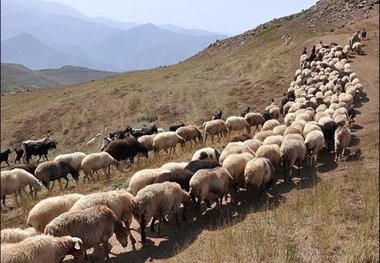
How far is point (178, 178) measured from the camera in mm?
11141

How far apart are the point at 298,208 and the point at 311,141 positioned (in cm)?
458

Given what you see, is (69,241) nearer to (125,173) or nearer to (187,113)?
(125,173)

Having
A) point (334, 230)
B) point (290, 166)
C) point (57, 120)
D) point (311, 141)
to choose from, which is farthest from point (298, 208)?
point (57, 120)

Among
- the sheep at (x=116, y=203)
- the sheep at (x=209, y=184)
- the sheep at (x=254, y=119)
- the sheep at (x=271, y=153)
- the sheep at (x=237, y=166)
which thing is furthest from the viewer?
the sheep at (x=254, y=119)

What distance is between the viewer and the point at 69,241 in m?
7.86

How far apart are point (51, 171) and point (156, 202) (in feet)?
25.1

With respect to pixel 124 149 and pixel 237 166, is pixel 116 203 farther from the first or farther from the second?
pixel 124 149

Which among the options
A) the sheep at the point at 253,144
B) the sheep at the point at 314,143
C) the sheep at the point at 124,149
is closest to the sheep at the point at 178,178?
the sheep at the point at 253,144

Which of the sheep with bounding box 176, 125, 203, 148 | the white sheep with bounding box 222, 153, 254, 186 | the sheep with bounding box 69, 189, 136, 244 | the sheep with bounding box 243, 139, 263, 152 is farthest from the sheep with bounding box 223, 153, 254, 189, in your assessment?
the sheep with bounding box 176, 125, 203, 148

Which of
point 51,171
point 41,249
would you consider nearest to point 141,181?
point 41,249

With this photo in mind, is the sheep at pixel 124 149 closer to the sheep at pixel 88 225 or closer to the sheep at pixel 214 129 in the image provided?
the sheep at pixel 214 129

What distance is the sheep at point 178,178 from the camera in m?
11.1

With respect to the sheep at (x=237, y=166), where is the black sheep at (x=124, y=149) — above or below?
below

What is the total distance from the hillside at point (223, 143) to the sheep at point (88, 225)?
804mm
